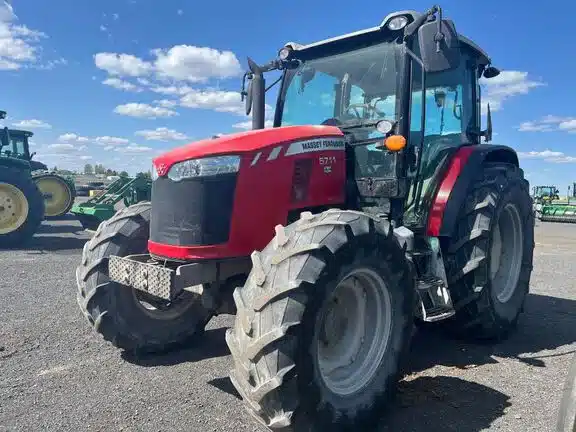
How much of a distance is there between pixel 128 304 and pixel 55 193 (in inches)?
477

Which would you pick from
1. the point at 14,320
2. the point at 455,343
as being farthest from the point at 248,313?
the point at 14,320

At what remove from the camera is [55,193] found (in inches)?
582

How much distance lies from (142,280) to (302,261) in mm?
1245

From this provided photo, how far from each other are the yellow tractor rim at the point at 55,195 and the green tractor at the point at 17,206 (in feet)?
12.3

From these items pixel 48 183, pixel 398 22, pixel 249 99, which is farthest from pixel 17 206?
pixel 398 22

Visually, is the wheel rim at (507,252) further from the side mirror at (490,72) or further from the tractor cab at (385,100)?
the side mirror at (490,72)

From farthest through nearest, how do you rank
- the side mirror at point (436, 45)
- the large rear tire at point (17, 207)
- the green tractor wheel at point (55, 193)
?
the green tractor wheel at point (55, 193)
the large rear tire at point (17, 207)
the side mirror at point (436, 45)

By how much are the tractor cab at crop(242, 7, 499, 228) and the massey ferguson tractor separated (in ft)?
0.05

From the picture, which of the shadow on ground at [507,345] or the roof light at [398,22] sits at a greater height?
the roof light at [398,22]

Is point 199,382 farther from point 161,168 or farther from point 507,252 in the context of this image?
point 507,252

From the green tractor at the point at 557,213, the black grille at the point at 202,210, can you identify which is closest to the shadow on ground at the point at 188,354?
the black grille at the point at 202,210

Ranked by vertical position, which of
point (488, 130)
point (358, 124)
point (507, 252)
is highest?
point (488, 130)

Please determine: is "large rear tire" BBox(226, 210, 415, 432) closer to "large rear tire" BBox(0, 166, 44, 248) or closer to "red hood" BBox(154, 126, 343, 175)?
"red hood" BBox(154, 126, 343, 175)

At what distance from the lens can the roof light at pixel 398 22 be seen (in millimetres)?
4023
